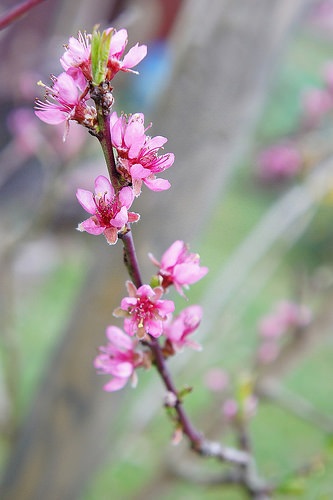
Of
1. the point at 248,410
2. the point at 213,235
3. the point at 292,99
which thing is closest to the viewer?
the point at 248,410

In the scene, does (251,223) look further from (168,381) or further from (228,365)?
(168,381)

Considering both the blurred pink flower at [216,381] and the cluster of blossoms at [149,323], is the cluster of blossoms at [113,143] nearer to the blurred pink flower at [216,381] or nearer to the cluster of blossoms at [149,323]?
the cluster of blossoms at [149,323]

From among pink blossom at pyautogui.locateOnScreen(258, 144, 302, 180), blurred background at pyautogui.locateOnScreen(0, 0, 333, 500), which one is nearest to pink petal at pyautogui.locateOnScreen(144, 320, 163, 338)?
blurred background at pyautogui.locateOnScreen(0, 0, 333, 500)

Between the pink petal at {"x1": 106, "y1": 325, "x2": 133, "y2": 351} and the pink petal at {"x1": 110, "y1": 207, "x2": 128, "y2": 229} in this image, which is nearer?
the pink petal at {"x1": 110, "y1": 207, "x2": 128, "y2": 229}

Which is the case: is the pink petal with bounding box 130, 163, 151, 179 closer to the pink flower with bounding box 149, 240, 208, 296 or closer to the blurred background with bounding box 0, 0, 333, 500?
the pink flower with bounding box 149, 240, 208, 296

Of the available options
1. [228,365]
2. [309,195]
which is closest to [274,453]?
[228,365]

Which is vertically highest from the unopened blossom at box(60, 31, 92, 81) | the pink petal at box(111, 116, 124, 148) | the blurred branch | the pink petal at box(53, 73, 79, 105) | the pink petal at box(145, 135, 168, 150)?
the blurred branch
